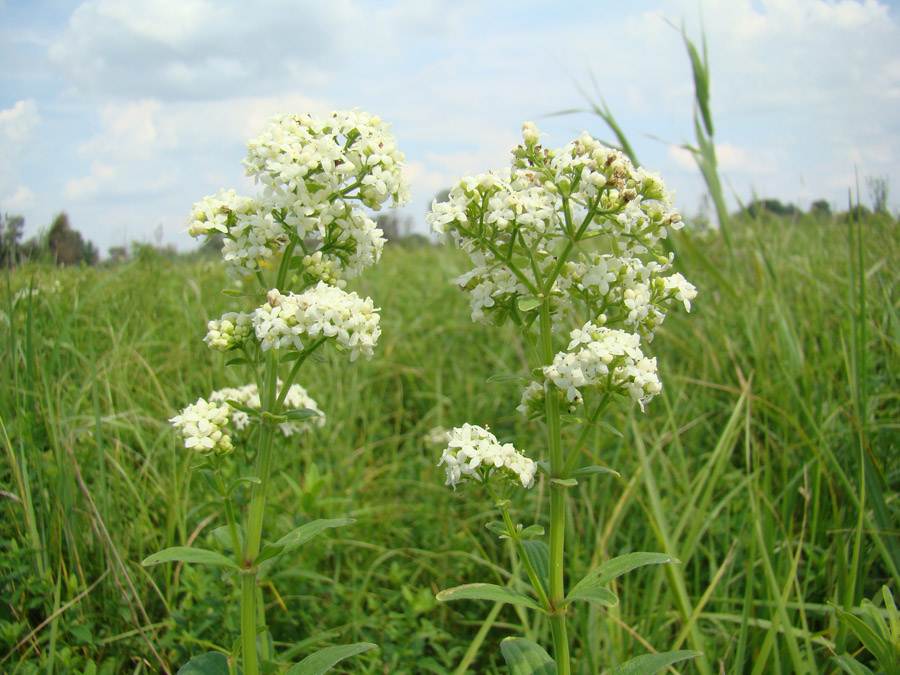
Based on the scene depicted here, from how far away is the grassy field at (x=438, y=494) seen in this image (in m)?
2.80

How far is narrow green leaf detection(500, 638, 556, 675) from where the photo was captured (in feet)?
6.52

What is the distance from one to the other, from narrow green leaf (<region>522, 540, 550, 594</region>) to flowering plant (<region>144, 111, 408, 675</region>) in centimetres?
67

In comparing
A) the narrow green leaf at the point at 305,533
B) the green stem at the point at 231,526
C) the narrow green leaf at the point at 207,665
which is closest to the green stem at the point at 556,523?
the narrow green leaf at the point at 305,533

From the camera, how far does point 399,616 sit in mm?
3035

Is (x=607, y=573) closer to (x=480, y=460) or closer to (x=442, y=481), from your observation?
(x=480, y=460)

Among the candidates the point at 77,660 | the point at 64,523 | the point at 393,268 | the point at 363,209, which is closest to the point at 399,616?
the point at 77,660

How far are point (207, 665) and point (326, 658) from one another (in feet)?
1.59

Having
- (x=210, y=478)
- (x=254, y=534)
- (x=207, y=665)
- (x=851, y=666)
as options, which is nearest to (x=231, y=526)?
(x=254, y=534)

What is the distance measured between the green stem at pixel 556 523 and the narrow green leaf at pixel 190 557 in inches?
41.6

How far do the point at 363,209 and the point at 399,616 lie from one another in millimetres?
1984

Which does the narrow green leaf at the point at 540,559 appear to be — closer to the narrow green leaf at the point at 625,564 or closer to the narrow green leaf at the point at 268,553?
the narrow green leaf at the point at 625,564

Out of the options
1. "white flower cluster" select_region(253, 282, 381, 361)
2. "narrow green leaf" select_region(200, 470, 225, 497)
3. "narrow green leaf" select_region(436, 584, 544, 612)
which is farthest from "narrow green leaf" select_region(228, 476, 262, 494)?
"narrow green leaf" select_region(436, 584, 544, 612)

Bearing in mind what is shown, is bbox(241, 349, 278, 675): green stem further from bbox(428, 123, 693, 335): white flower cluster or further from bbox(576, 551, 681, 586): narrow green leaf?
bbox(576, 551, 681, 586): narrow green leaf

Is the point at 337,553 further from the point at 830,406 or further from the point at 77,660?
the point at 830,406
